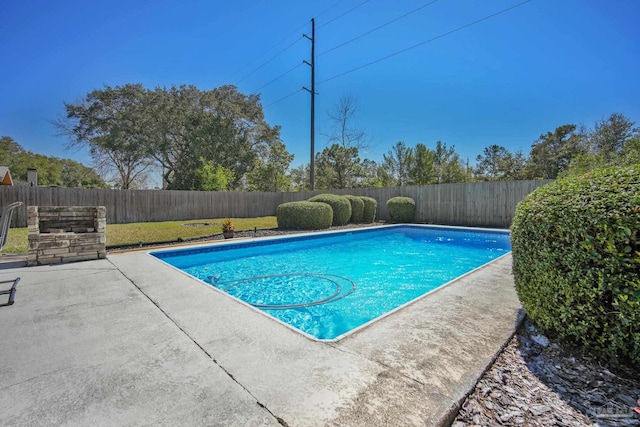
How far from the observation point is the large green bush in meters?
1.60

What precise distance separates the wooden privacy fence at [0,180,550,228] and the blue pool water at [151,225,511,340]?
2.24m

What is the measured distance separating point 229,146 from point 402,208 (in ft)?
49.3

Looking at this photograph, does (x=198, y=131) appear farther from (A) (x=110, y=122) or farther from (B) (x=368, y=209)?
(B) (x=368, y=209)

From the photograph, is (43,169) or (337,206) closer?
(337,206)

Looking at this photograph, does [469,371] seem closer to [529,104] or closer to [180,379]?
[180,379]

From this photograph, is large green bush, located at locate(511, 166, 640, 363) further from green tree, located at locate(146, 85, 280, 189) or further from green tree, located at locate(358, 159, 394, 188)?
green tree, located at locate(358, 159, 394, 188)

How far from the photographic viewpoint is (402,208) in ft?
42.5

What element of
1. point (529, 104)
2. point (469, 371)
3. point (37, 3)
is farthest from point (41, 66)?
point (529, 104)

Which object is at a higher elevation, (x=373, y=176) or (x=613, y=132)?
(x=613, y=132)

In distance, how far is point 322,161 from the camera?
24859 mm

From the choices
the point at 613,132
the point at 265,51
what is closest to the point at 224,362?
the point at 265,51

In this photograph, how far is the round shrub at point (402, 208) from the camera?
1297cm

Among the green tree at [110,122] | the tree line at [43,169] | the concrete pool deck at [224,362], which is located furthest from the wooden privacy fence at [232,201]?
the tree line at [43,169]

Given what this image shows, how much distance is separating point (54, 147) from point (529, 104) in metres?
33.0
